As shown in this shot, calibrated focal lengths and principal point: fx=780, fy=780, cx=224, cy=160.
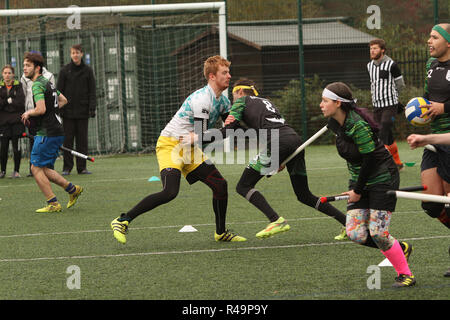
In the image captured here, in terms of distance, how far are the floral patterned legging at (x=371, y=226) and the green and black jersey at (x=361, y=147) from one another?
0.22m

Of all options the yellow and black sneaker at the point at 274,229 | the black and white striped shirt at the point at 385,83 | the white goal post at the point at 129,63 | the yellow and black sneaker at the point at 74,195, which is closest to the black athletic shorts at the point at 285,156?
the yellow and black sneaker at the point at 274,229

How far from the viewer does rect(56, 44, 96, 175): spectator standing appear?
1445cm

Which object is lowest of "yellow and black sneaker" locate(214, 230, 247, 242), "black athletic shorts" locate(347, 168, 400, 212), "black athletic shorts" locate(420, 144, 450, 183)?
"yellow and black sneaker" locate(214, 230, 247, 242)

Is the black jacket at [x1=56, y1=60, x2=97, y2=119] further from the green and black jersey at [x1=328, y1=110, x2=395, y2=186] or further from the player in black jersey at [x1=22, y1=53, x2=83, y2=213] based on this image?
the green and black jersey at [x1=328, y1=110, x2=395, y2=186]

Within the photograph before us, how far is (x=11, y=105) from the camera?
13891 mm

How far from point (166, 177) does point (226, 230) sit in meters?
0.80

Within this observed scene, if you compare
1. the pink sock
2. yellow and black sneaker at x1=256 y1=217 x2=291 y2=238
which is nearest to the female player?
the pink sock

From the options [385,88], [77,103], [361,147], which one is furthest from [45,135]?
[385,88]

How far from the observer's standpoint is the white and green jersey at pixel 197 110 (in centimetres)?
731

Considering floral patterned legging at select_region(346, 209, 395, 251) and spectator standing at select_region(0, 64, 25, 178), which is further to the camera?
spectator standing at select_region(0, 64, 25, 178)

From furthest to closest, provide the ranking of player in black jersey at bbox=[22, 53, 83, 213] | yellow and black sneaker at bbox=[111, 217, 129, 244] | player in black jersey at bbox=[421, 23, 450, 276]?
player in black jersey at bbox=[22, 53, 83, 213] < yellow and black sneaker at bbox=[111, 217, 129, 244] < player in black jersey at bbox=[421, 23, 450, 276]

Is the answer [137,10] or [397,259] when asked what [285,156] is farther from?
[137,10]

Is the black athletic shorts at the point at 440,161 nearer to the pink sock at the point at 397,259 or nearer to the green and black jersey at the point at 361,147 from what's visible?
the green and black jersey at the point at 361,147

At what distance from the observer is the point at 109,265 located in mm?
6457
